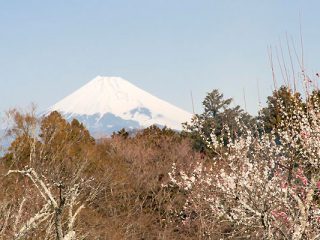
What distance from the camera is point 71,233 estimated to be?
316 cm

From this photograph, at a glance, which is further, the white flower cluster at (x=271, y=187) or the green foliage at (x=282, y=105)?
the green foliage at (x=282, y=105)

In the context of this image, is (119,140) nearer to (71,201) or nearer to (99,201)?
(99,201)

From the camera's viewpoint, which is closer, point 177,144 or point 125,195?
point 125,195

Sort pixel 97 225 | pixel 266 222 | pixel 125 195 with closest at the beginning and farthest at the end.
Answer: pixel 266 222 → pixel 97 225 → pixel 125 195

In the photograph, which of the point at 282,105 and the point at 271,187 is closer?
the point at 271,187

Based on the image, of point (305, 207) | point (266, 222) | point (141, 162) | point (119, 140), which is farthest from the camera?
point (119, 140)

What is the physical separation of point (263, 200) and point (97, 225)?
14.8 meters

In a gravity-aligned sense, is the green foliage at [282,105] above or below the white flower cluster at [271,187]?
above

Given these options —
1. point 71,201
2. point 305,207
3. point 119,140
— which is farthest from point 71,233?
point 119,140

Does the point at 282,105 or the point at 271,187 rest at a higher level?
the point at 282,105

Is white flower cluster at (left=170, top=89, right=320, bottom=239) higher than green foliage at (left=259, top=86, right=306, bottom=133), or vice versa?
green foliage at (left=259, top=86, right=306, bottom=133)

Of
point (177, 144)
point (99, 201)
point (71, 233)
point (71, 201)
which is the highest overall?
point (177, 144)

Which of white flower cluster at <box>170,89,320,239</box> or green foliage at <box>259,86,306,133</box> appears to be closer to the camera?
white flower cluster at <box>170,89,320,239</box>

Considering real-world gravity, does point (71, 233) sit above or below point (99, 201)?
below
